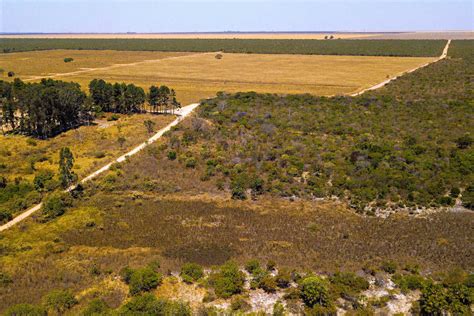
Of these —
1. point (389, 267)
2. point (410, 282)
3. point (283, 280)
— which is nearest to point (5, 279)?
point (283, 280)

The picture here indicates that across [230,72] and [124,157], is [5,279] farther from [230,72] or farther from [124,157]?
[230,72]

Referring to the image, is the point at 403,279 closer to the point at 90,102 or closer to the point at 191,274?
the point at 191,274

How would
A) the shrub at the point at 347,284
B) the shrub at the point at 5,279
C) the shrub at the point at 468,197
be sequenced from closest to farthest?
the shrub at the point at 347,284, the shrub at the point at 5,279, the shrub at the point at 468,197

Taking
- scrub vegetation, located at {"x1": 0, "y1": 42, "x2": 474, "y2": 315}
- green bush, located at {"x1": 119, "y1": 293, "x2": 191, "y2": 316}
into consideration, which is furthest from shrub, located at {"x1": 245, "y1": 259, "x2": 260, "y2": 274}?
green bush, located at {"x1": 119, "y1": 293, "x2": 191, "y2": 316}

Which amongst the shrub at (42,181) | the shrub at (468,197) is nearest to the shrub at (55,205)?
the shrub at (42,181)

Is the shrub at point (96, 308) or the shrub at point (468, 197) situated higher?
the shrub at point (468, 197)

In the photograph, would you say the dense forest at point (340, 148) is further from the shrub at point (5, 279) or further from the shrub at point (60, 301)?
the shrub at point (5, 279)
